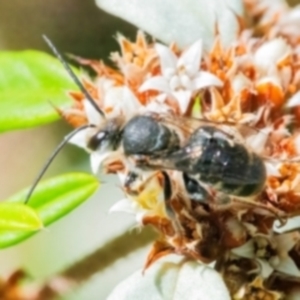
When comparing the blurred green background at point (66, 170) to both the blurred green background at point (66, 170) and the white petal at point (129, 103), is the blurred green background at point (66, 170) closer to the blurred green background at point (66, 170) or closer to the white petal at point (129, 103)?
the blurred green background at point (66, 170)

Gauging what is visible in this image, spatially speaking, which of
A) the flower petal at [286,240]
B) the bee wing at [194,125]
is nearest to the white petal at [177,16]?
the bee wing at [194,125]

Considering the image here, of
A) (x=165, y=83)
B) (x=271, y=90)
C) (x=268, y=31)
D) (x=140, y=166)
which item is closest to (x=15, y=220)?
(x=140, y=166)

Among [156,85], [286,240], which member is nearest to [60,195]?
[156,85]

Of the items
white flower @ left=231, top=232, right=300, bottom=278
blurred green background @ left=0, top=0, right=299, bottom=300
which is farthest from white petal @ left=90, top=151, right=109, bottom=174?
white flower @ left=231, top=232, right=300, bottom=278

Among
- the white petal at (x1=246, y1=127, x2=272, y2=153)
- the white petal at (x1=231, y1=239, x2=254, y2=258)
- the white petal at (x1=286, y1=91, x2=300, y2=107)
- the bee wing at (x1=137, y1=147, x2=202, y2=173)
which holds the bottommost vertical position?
the white petal at (x1=231, y1=239, x2=254, y2=258)

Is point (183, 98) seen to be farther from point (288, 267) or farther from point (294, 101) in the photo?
point (288, 267)

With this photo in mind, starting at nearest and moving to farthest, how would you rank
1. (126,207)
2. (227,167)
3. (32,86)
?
(227,167) → (126,207) → (32,86)

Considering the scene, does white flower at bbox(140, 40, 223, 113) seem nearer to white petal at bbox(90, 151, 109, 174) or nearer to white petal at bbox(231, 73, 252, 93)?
white petal at bbox(231, 73, 252, 93)
